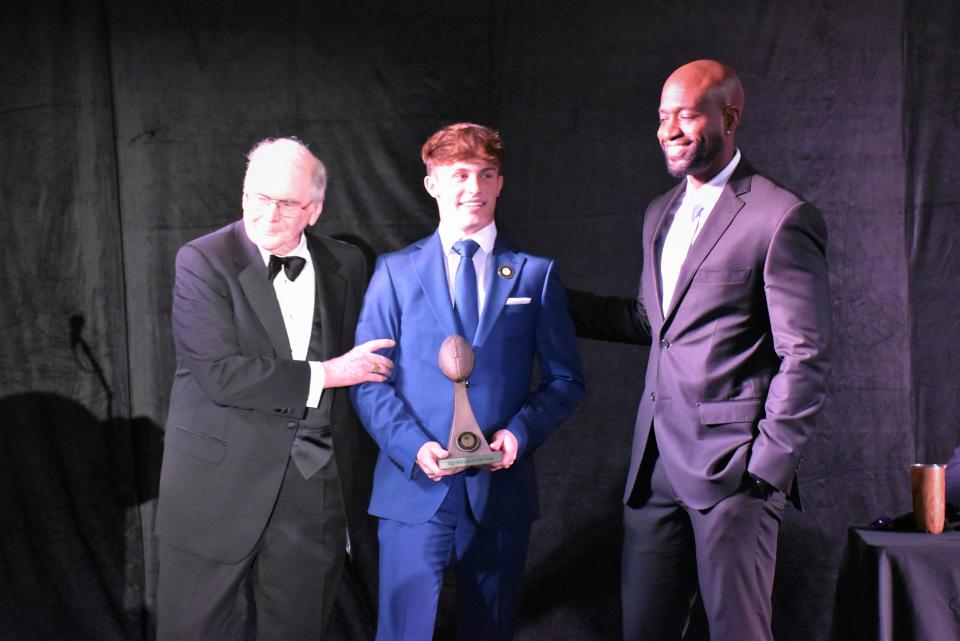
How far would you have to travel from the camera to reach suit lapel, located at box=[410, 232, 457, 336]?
116 inches

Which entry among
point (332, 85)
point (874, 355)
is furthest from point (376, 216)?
point (874, 355)

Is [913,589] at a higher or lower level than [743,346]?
lower

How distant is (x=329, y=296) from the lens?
3154 mm

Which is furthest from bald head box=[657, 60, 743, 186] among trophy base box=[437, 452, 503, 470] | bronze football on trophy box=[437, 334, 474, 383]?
trophy base box=[437, 452, 503, 470]

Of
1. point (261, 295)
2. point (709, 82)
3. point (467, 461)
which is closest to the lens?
point (467, 461)

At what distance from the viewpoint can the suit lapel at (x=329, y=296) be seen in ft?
10.3

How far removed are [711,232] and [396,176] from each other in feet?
5.32

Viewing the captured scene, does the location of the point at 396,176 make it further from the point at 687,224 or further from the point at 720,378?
the point at 720,378

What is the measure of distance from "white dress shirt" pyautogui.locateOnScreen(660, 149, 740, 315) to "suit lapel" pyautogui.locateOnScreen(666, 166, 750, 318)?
4 cm

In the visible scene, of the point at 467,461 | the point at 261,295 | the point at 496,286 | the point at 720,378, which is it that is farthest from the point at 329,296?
the point at 720,378

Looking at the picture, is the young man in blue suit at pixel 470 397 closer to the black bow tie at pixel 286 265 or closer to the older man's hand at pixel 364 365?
the older man's hand at pixel 364 365

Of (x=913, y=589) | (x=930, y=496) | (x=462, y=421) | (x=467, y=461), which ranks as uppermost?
(x=462, y=421)

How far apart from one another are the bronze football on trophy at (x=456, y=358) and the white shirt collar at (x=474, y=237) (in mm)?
356

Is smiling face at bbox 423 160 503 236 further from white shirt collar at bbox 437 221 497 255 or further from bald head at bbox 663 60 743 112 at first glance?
bald head at bbox 663 60 743 112
